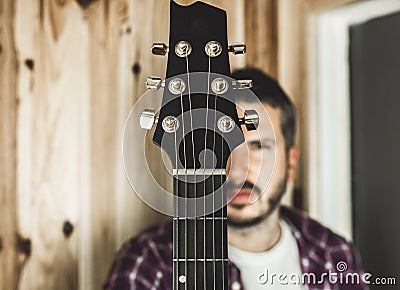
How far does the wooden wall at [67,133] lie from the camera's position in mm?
1655

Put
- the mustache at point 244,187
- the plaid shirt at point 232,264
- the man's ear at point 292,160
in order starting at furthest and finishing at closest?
1. the man's ear at point 292,160
2. the mustache at point 244,187
3. the plaid shirt at point 232,264

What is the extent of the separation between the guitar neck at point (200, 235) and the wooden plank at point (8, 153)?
512 millimetres

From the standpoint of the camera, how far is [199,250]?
127 cm

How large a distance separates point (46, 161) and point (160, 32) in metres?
0.40

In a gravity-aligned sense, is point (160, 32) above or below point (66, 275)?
above

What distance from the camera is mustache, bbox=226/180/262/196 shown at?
1.74 metres

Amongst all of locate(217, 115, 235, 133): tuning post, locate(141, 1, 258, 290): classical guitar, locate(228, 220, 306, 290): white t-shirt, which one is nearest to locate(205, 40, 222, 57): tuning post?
locate(141, 1, 258, 290): classical guitar


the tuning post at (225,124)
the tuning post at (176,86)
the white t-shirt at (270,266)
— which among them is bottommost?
the white t-shirt at (270,266)

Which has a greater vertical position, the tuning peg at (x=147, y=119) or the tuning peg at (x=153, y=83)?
the tuning peg at (x=153, y=83)

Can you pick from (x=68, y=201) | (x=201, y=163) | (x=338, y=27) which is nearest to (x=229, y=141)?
(x=201, y=163)

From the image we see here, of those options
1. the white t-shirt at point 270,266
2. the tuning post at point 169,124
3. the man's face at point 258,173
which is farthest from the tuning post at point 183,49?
the white t-shirt at point 270,266

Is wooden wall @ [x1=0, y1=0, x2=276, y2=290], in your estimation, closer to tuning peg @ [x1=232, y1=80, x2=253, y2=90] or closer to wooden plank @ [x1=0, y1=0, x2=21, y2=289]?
wooden plank @ [x1=0, y1=0, x2=21, y2=289]

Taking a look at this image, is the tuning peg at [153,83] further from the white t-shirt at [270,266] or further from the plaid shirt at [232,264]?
the white t-shirt at [270,266]

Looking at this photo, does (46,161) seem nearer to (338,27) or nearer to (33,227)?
(33,227)
